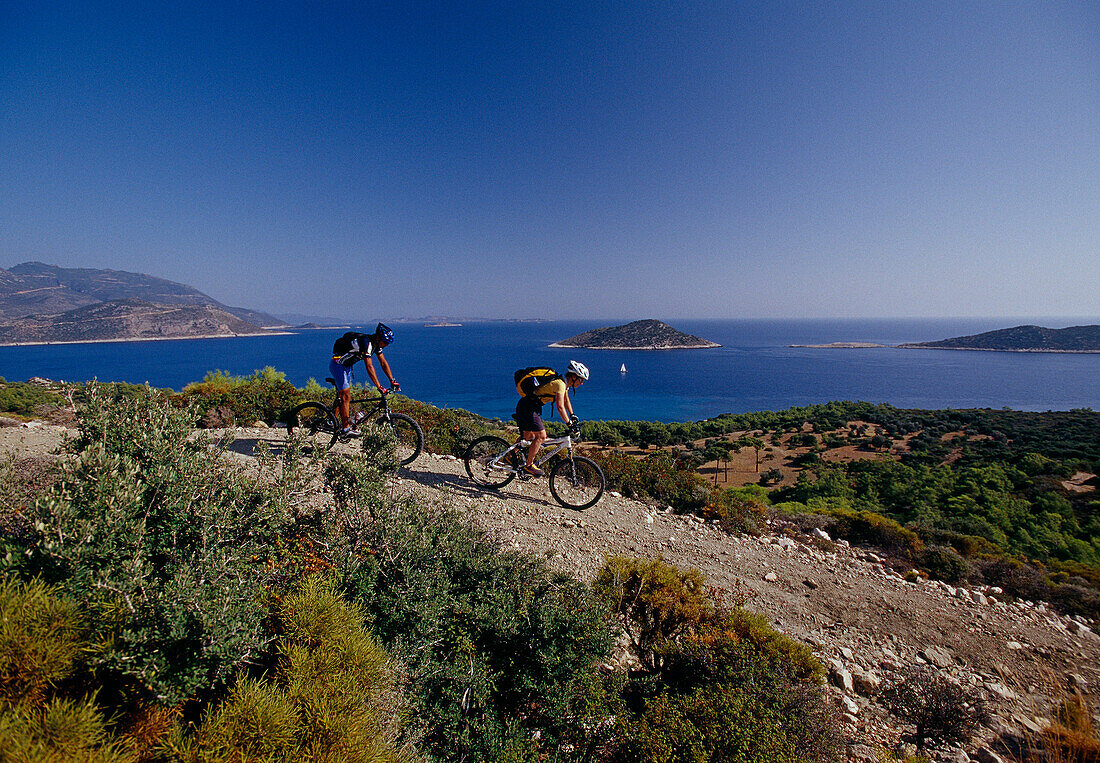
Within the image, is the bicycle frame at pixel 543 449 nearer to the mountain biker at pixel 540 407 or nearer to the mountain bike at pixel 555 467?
the mountain bike at pixel 555 467

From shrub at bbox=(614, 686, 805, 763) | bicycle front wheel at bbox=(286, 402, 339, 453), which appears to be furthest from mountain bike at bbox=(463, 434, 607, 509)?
shrub at bbox=(614, 686, 805, 763)

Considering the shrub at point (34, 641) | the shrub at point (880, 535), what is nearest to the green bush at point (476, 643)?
the shrub at point (34, 641)

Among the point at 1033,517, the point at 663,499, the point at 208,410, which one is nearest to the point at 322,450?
the point at 663,499

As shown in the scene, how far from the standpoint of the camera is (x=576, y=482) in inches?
254

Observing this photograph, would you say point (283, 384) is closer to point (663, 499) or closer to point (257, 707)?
point (663, 499)

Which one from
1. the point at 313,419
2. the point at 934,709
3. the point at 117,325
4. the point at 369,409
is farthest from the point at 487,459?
the point at 117,325

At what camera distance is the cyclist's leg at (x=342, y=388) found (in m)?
6.36

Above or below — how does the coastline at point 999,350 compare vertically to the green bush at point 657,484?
above

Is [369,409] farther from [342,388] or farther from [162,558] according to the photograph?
[162,558]

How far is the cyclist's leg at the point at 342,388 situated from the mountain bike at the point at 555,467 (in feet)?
6.88

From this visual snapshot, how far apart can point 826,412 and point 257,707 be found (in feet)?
160

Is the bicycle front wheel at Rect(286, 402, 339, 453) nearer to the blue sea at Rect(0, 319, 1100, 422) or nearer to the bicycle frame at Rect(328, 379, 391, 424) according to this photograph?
the bicycle frame at Rect(328, 379, 391, 424)

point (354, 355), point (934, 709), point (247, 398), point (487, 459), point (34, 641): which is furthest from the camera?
point (247, 398)

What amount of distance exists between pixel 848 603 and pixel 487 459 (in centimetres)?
553
